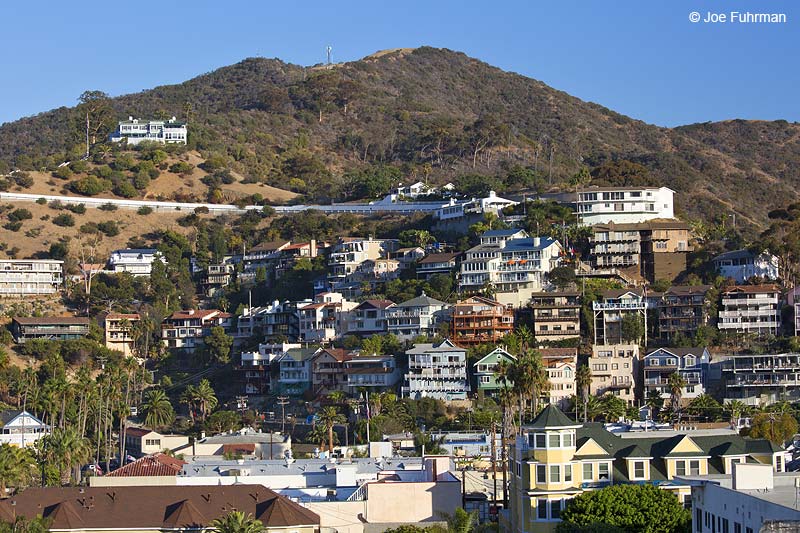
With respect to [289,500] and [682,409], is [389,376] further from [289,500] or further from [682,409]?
[289,500]

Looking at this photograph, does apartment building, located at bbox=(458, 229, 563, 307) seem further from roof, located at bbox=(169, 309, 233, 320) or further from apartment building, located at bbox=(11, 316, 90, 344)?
apartment building, located at bbox=(11, 316, 90, 344)

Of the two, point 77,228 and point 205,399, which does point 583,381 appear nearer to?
point 205,399


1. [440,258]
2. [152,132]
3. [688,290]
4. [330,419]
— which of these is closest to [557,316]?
[688,290]

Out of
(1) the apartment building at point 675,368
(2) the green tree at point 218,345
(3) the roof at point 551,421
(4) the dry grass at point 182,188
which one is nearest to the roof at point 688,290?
(1) the apartment building at point 675,368

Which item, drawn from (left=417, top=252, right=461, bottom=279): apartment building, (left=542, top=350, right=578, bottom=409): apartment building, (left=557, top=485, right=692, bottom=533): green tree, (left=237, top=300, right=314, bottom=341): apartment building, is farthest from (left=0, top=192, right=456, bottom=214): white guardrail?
(left=557, top=485, right=692, bottom=533): green tree

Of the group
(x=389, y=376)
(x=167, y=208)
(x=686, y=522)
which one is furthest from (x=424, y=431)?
(x=167, y=208)

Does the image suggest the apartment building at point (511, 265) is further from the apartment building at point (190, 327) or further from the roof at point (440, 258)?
the apartment building at point (190, 327)
